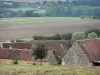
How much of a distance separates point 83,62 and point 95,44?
11.7 feet

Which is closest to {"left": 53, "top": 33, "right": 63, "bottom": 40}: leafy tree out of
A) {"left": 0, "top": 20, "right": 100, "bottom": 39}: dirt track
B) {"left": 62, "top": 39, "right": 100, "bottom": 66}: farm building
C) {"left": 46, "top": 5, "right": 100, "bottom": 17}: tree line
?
{"left": 0, "top": 20, "right": 100, "bottom": 39}: dirt track

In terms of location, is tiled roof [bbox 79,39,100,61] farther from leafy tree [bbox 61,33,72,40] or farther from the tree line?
the tree line

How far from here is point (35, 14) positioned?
15950 centimetres

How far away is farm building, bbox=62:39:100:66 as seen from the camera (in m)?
47.2

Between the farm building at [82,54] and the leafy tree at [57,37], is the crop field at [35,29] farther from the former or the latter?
the farm building at [82,54]

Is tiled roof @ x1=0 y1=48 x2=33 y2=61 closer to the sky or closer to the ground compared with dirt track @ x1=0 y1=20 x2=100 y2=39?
closer to the sky

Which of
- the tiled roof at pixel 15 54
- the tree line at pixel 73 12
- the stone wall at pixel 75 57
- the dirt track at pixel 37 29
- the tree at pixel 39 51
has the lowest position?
the tree line at pixel 73 12

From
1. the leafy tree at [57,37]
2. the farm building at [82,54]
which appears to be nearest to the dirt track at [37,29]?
the leafy tree at [57,37]

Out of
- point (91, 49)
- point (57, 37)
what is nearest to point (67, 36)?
point (57, 37)

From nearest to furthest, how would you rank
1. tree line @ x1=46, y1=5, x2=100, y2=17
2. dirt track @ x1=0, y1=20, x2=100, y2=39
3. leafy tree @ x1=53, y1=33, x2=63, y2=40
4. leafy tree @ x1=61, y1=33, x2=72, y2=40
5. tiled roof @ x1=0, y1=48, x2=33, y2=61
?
1. tiled roof @ x1=0, y1=48, x2=33, y2=61
2. leafy tree @ x1=53, y1=33, x2=63, y2=40
3. leafy tree @ x1=61, y1=33, x2=72, y2=40
4. dirt track @ x1=0, y1=20, x2=100, y2=39
5. tree line @ x1=46, y1=5, x2=100, y2=17

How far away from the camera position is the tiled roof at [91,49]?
47222 millimetres

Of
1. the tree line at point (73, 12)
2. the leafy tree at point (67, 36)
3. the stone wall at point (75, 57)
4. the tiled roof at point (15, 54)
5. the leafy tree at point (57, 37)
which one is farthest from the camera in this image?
the tree line at point (73, 12)

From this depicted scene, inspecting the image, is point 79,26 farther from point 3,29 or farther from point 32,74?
point 32,74

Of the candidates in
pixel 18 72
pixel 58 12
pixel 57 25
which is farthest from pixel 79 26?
pixel 18 72
